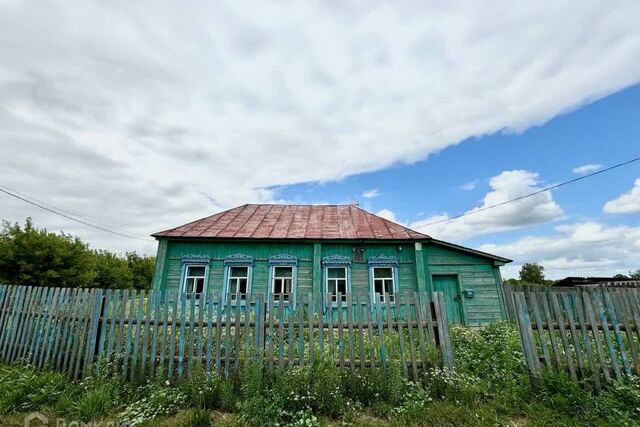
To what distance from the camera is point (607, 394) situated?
364cm

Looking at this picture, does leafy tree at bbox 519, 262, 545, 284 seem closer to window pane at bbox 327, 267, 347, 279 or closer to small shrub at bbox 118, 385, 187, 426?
window pane at bbox 327, 267, 347, 279

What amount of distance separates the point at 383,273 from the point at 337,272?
1819 millimetres

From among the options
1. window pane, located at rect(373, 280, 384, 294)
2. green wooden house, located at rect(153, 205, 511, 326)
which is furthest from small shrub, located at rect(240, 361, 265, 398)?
window pane, located at rect(373, 280, 384, 294)

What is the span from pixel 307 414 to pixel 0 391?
423cm

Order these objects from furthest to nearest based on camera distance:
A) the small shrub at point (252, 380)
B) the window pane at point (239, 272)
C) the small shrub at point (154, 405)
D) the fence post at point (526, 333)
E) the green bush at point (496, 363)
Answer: the window pane at point (239, 272) → the fence post at point (526, 333) → the green bush at point (496, 363) → the small shrub at point (252, 380) → the small shrub at point (154, 405)

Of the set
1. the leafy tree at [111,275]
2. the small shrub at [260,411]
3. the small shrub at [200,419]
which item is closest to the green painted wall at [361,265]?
the small shrub at [260,411]

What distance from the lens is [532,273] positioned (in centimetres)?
3744

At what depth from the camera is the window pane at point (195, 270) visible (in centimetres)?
1127

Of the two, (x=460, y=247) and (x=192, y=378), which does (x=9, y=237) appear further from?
(x=460, y=247)

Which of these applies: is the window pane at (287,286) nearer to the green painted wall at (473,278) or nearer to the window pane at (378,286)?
the window pane at (378,286)

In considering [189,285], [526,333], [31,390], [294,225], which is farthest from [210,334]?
[294,225]

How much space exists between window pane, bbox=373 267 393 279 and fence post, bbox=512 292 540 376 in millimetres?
7127

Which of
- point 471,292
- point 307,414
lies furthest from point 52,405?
point 471,292

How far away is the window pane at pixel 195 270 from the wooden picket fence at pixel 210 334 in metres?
6.08
